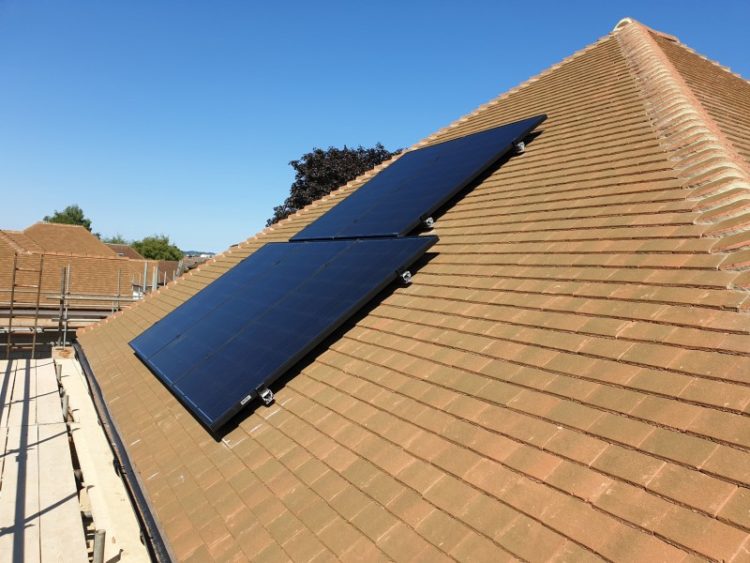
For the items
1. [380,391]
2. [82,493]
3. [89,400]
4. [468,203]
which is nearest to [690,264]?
[380,391]

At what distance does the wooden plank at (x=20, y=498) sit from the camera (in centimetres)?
708

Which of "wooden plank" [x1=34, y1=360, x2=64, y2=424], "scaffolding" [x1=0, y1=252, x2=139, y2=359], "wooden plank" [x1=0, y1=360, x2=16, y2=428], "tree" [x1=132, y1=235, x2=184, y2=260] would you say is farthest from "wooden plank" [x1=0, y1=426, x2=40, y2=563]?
"tree" [x1=132, y1=235, x2=184, y2=260]

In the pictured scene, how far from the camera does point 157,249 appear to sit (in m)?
120

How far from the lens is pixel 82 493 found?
9.20 metres

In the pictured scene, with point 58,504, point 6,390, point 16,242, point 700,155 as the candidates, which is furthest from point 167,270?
point 700,155

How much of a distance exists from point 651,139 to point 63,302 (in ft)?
77.2

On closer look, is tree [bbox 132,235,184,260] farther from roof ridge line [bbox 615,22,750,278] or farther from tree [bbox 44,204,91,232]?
roof ridge line [bbox 615,22,750,278]

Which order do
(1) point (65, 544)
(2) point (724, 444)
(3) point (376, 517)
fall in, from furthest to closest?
(1) point (65, 544) < (3) point (376, 517) < (2) point (724, 444)

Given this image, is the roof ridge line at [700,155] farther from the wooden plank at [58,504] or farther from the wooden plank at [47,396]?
the wooden plank at [47,396]

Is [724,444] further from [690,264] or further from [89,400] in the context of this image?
[89,400]

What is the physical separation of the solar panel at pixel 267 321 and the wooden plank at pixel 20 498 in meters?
2.88

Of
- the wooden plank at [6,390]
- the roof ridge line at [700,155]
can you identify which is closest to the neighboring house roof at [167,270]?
the wooden plank at [6,390]

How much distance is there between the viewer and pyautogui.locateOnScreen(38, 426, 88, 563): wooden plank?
23.6ft

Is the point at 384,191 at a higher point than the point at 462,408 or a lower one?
higher
